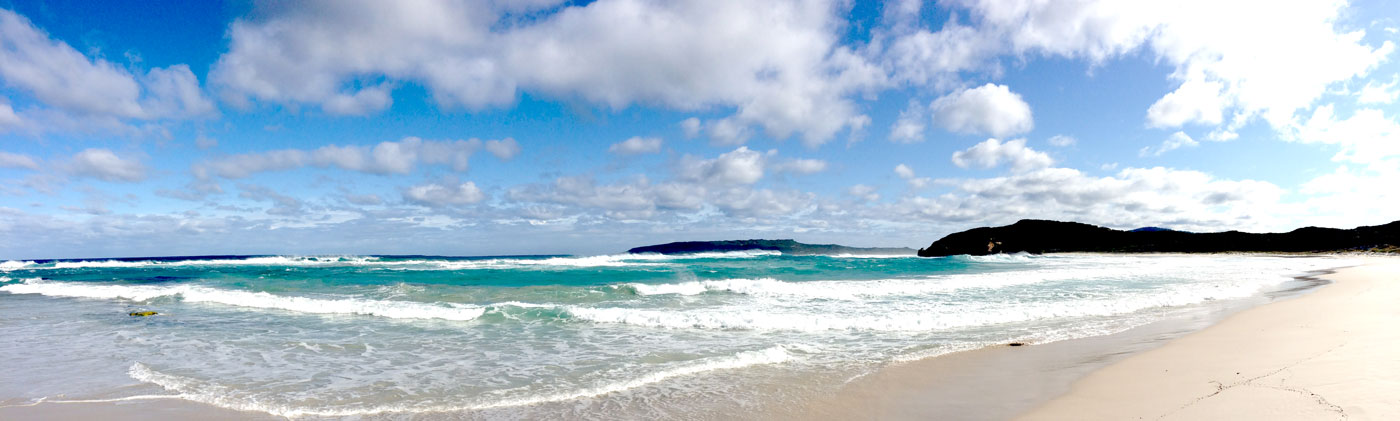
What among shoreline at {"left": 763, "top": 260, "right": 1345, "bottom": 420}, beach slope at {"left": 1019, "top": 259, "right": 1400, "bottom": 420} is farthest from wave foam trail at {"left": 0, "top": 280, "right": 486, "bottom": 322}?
beach slope at {"left": 1019, "top": 259, "right": 1400, "bottom": 420}

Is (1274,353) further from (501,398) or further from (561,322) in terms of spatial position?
(561,322)

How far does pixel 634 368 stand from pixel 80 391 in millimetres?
5679

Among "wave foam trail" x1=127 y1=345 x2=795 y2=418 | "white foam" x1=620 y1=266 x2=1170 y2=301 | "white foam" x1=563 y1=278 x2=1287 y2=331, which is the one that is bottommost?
"wave foam trail" x1=127 y1=345 x2=795 y2=418

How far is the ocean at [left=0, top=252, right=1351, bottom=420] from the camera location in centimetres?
564

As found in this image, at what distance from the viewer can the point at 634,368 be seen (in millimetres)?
6844

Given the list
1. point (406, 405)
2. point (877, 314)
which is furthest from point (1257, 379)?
point (406, 405)

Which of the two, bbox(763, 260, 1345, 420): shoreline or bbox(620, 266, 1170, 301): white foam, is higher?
bbox(620, 266, 1170, 301): white foam

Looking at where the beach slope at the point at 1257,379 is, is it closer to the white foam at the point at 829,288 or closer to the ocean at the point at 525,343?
the ocean at the point at 525,343

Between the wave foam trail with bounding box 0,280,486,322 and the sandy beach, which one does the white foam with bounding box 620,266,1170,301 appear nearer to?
the wave foam trail with bounding box 0,280,486,322

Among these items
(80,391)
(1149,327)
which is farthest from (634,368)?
(1149,327)

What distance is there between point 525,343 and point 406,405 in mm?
3390

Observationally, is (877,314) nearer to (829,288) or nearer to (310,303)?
(829,288)

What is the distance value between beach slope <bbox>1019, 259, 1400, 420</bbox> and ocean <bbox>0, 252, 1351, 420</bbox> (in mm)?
1933

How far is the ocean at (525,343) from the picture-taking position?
5.64 meters
